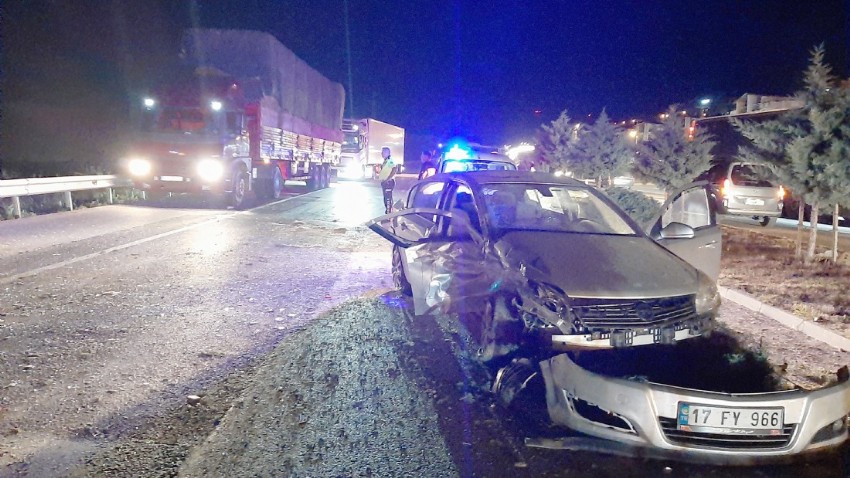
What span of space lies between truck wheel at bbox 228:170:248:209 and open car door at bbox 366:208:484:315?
1183cm

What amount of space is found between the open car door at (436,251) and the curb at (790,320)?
3.48 metres

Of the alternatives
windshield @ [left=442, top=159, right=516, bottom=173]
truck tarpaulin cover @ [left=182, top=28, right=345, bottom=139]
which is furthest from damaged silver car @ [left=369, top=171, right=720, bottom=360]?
truck tarpaulin cover @ [left=182, top=28, right=345, bottom=139]

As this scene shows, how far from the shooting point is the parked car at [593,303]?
3.27 meters

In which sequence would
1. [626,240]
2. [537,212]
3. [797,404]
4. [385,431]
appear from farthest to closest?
[537,212] → [626,240] → [385,431] → [797,404]

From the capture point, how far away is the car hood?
4.21 m

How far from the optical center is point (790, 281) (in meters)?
8.56

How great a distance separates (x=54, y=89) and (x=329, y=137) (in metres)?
15.7

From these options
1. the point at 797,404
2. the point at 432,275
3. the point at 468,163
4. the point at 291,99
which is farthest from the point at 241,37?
the point at 797,404

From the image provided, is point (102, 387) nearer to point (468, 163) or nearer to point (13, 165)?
point (468, 163)

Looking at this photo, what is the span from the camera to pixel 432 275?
5.64 meters

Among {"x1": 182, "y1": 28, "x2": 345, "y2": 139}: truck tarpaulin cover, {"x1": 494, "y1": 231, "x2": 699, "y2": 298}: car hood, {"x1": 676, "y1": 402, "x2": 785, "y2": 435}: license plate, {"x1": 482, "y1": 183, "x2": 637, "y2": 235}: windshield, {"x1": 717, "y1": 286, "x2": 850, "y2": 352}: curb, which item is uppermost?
{"x1": 182, "y1": 28, "x2": 345, "y2": 139}: truck tarpaulin cover

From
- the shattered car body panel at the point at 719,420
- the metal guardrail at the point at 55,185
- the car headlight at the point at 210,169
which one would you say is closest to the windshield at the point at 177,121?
the car headlight at the point at 210,169

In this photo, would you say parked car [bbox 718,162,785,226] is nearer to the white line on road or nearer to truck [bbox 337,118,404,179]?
the white line on road

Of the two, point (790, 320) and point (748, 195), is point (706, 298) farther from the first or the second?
point (748, 195)
